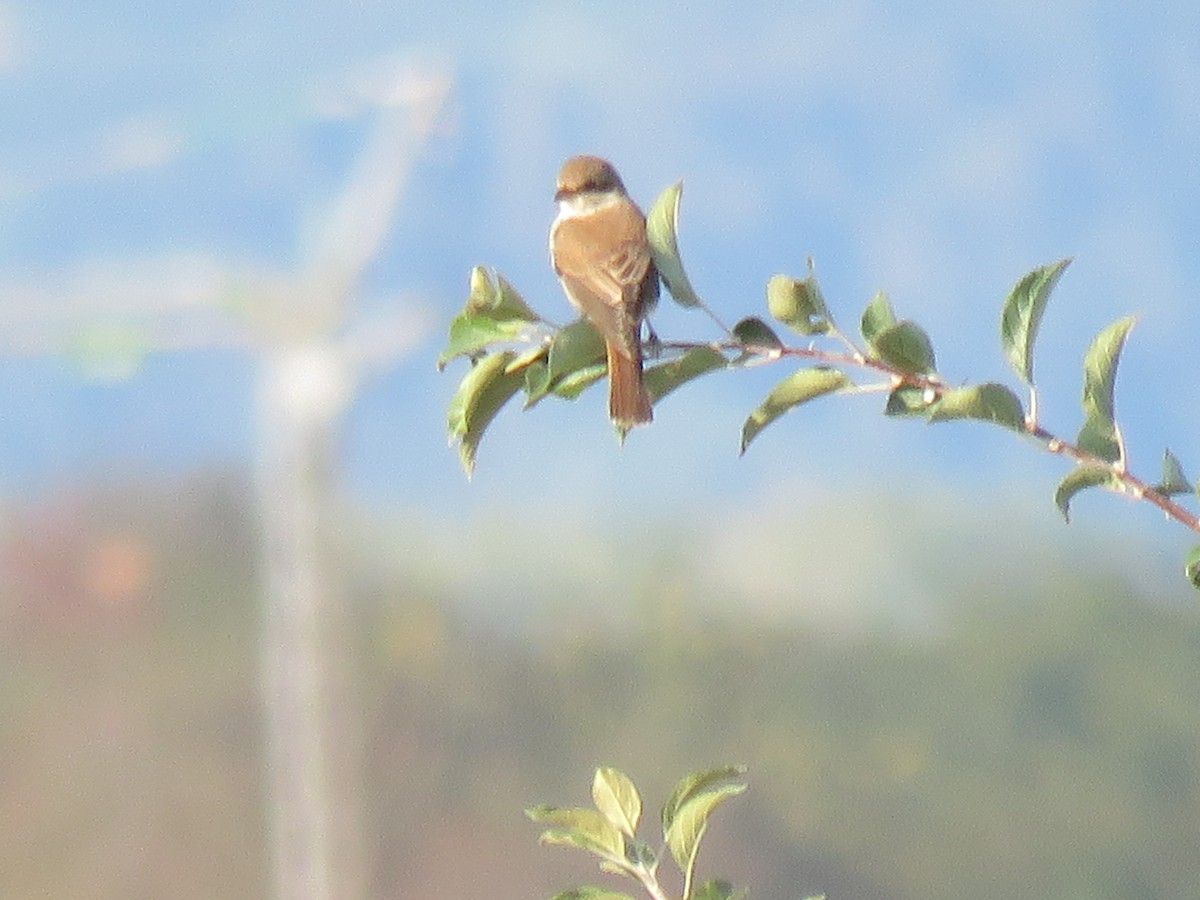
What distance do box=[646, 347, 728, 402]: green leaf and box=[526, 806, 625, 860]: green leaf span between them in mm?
196

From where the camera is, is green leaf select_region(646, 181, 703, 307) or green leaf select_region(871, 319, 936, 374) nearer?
green leaf select_region(871, 319, 936, 374)

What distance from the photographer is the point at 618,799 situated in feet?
2.55

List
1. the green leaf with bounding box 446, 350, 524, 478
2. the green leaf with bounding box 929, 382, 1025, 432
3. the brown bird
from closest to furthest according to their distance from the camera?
the green leaf with bounding box 929, 382, 1025, 432, the green leaf with bounding box 446, 350, 524, 478, the brown bird

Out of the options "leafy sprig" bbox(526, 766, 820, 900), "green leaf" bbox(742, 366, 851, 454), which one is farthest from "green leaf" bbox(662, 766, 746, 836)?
"green leaf" bbox(742, 366, 851, 454)

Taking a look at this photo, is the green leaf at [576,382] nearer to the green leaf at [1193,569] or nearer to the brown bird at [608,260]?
the brown bird at [608,260]

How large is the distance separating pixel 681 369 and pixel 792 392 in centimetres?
Answer: 6

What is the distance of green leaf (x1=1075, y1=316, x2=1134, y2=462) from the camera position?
0.72 m

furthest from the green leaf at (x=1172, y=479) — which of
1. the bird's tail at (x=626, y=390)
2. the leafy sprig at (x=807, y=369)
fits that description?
the bird's tail at (x=626, y=390)

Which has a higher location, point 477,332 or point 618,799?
point 477,332

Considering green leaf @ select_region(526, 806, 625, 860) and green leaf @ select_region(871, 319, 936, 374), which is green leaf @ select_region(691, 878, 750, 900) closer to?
green leaf @ select_region(526, 806, 625, 860)

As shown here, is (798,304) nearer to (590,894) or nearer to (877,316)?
(877,316)

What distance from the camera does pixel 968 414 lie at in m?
0.71

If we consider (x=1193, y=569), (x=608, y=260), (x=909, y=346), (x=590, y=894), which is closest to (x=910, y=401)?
(x=909, y=346)

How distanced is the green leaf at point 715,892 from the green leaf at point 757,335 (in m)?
0.22
